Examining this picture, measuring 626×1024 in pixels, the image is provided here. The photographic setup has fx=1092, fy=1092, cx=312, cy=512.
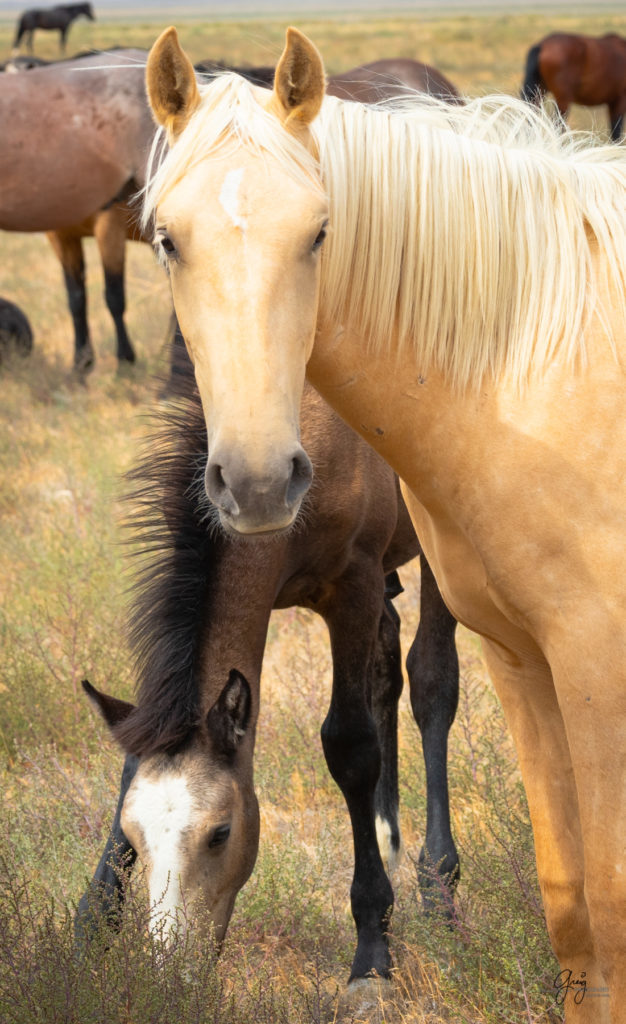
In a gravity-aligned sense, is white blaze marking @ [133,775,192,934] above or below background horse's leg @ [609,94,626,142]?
above

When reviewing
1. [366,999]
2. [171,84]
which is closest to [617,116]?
[366,999]

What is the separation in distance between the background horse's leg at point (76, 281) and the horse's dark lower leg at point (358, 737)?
6.08 meters

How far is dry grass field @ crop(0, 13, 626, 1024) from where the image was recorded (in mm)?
2396

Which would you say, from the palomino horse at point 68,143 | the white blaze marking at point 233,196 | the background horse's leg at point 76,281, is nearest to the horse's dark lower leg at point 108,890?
the white blaze marking at point 233,196

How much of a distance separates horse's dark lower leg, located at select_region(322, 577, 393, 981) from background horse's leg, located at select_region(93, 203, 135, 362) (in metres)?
5.70

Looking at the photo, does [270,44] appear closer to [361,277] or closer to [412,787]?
[361,277]

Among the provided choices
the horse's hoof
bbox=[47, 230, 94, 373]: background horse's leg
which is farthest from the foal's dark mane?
bbox=[47, 230, 94, 373]: background horse's leg

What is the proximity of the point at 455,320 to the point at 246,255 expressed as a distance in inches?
19.9

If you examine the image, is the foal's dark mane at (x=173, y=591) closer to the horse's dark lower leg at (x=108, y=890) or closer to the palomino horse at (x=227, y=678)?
the palomino horse at (x=227, y=678)

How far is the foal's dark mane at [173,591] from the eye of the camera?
106 inches

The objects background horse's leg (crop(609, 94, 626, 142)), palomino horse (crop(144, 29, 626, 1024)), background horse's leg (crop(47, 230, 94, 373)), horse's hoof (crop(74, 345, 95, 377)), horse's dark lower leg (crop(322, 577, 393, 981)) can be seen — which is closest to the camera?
palomino horse (crop(144, 29, 626, 1024))

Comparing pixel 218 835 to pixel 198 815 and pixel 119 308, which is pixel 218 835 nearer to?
pixel 198 815

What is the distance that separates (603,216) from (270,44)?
891 mm
